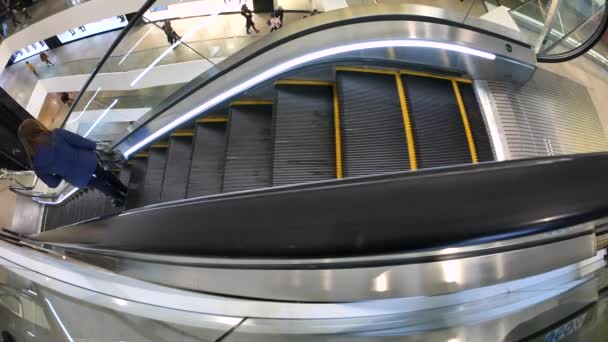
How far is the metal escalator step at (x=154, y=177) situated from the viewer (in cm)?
418

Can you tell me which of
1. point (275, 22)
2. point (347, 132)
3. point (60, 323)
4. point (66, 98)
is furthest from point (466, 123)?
point (66, 98)

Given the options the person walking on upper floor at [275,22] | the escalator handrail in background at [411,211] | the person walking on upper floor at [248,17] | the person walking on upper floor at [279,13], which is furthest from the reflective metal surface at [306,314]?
the person walking on upper floor at [279,13]

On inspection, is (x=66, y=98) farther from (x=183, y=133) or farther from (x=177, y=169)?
(x=177, y=169)

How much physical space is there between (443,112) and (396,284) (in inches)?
96.1

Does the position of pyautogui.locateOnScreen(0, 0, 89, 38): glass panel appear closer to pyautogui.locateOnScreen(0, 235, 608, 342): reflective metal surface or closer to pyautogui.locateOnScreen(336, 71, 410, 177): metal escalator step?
pyautogui.locateOnScreen(336, 71, 410, 177): metal escalator step

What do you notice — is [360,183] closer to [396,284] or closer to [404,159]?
[396,284]

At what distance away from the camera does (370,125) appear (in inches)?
112

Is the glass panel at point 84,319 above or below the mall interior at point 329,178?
below

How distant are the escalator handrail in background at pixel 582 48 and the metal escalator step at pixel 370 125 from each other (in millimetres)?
1413

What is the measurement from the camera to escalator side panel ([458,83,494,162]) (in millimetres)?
2785

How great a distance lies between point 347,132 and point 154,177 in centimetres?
295

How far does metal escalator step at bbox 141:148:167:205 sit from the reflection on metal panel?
3890 mm

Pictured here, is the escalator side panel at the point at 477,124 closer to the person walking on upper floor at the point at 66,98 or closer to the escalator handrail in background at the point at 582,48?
the escalator handrail in background at the point at 582,48

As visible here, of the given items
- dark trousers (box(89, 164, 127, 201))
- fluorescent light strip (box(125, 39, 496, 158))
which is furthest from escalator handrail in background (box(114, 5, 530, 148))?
dark trousers (box(89, 164, 127, 201))
